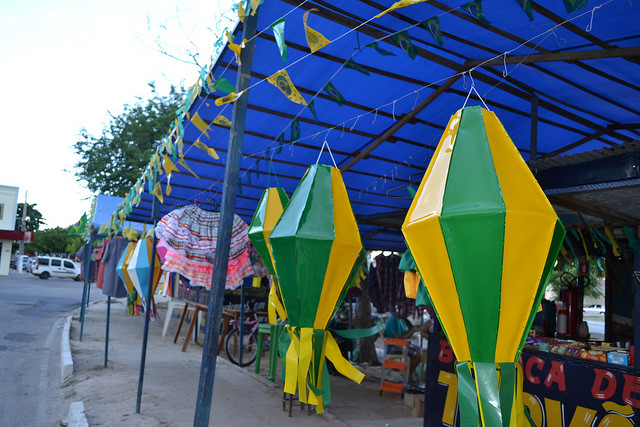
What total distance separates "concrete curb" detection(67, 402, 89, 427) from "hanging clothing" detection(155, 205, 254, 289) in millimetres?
1832

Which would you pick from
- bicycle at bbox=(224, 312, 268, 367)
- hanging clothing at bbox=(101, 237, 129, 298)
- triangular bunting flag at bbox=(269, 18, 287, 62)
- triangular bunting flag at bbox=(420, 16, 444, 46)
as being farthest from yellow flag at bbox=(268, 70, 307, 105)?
bicycle at bbox=(224, 312, 268, 367)

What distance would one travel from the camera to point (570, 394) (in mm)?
4203

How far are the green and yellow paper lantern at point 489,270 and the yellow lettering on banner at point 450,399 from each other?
331 cm

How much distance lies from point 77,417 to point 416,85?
5.04 meters

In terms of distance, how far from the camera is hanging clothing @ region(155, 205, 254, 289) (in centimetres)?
596

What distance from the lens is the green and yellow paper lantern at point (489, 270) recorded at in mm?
1785

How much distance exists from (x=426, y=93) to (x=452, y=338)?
11.8ft

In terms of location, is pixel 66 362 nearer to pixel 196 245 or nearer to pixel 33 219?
pixel 196 245

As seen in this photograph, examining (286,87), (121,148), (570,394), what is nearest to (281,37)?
(286,87)

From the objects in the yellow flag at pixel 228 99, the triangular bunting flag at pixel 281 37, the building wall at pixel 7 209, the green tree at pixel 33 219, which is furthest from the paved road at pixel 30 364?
the green tree at pixel 33 219

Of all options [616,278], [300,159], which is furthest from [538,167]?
[616,278]

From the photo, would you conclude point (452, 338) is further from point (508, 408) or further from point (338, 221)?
point (338, 221)

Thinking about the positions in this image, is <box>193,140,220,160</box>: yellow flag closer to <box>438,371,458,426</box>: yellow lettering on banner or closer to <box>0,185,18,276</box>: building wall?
<box>438,371,458,426</box>: yellow lettering on banner

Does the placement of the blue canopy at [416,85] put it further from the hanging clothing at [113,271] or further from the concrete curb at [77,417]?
the concrete curb at [77,417]
